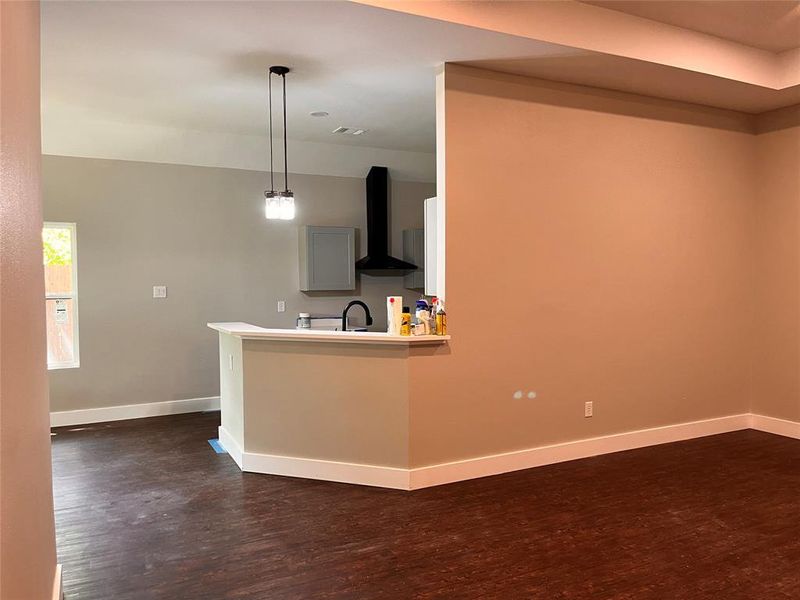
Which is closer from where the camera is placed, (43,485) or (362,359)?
(43,485)

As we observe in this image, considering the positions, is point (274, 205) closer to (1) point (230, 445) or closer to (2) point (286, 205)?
(2) point (286, 205)

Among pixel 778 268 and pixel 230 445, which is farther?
pixel 778 268

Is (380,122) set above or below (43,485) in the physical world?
above

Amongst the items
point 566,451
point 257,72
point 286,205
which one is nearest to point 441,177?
point 286,205

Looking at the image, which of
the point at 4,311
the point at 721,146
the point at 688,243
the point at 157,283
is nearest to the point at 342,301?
the point at 157,283

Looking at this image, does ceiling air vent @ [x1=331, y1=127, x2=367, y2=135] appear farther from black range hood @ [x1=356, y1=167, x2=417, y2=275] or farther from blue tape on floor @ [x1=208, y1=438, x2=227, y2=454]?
blue tape on floor @ [x1=208, y1=438, x2=227, y2=454]

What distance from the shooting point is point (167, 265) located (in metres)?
5.68

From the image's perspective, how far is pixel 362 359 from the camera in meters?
3.68

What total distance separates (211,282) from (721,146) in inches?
191

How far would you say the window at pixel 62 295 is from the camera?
5277 mm

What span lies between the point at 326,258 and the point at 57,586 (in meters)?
4.32

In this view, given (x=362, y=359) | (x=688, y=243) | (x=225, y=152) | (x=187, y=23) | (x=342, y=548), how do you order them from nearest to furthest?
(x=342, y=548) → (x=187, y=23) → (x=362, y=359) → (x=688, y=243) → (x=225, y=152)

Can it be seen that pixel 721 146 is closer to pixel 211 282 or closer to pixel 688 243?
pixel 688 243

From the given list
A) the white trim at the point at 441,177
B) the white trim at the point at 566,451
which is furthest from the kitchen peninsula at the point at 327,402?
the white trim at the point at 441,177
